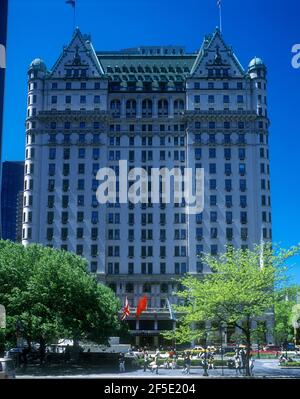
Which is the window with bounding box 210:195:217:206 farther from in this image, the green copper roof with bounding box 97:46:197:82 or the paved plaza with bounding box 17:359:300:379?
the paved plaza with bounding box 17:359:300:379

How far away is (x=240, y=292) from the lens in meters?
17.5

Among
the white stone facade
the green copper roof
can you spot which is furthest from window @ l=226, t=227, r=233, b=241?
the green copper roof

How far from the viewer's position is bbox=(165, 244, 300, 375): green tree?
56.5 ft

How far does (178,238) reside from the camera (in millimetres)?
36688

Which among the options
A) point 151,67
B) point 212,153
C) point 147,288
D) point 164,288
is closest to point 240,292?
point 212,153

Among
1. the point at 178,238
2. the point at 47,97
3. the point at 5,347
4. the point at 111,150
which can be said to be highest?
the point at 47,97

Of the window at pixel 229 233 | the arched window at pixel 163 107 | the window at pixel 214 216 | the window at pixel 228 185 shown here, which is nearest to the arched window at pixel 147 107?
the arched window at pixel 163 107

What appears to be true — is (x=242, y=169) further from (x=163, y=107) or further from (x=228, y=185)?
(x=163, y=107)

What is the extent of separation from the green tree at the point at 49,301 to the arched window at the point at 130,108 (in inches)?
693

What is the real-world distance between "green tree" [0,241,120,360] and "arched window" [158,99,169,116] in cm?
1861
